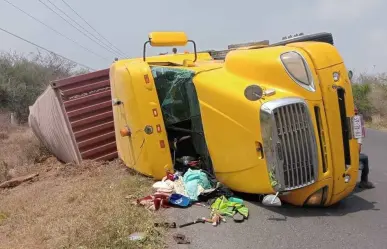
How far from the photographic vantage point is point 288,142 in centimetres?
517

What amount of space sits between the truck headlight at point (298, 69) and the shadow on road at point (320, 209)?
128cm

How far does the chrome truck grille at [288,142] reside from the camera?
5.12 meters

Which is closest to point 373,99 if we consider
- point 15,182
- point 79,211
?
point 15,182

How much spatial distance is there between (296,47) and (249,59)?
52cm

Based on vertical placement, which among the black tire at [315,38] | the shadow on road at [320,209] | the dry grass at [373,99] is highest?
the black tire at [315,38]

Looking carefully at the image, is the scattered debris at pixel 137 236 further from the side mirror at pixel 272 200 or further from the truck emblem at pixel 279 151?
the truck emblem at pixel 279 151

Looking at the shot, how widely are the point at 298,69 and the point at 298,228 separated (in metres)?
1.63

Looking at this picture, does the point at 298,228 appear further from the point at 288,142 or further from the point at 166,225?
the point at 166,225

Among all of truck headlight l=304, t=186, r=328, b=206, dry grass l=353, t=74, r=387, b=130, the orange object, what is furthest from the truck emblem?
dry grass l=353, t=74, r=387, b=130

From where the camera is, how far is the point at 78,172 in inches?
335

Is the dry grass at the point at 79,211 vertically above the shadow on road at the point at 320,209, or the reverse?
the dry grass at the point at 79,211

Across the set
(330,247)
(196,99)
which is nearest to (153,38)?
(196,99)

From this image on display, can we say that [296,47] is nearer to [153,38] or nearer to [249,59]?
[249,59]

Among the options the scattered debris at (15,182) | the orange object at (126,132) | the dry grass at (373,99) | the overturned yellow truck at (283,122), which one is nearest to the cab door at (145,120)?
the orange object at (126,132)
